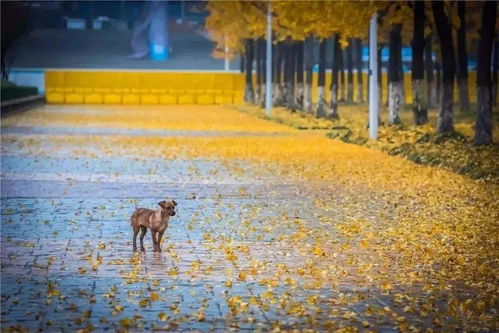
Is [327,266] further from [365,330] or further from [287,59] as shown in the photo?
[287,59]

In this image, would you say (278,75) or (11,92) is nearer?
(11,92)

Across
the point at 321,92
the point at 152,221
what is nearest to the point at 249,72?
the point at 321,92

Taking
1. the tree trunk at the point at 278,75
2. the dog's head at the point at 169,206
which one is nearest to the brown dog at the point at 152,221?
the dog's head at the point at 169,206

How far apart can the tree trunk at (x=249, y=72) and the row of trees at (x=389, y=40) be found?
0.10 metres

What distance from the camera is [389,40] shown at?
180 feet

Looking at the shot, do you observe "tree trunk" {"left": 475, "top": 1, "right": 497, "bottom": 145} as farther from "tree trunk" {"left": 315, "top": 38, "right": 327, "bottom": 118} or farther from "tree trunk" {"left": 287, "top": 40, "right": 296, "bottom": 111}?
"tree trunk" {"left": 287, "top": 40, "right": 296, "bottom": 111}

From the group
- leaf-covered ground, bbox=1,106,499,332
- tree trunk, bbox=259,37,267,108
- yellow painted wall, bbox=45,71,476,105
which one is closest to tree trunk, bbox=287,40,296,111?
tree trunk, bbox=259,37,267,108

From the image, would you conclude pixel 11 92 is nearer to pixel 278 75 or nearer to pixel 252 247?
pixel 278 75

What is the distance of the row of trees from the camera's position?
1521 inches

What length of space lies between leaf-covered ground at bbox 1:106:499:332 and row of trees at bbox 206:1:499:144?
570 centimetres

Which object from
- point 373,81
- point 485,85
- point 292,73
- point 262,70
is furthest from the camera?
point 262,70

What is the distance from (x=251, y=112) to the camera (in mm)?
72562

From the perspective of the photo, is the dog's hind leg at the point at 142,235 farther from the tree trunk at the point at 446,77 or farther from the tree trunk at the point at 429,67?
the tree trunk at the point at 429,67

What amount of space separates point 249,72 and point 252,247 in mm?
74227
